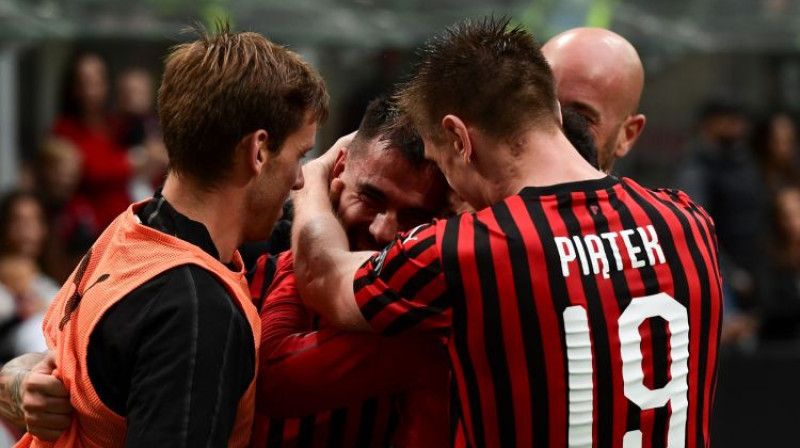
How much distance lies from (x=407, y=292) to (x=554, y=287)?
0.88ft

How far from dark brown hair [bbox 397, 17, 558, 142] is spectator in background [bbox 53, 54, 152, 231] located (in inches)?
149

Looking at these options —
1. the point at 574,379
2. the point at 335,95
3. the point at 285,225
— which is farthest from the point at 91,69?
the point at 574,379

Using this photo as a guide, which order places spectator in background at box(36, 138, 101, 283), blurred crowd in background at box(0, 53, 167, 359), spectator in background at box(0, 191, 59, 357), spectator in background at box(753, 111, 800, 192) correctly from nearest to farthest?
spectator in background at box(0, 191, 59, 357)
blurred crowd in background at box(0, 53, 167, 359)
spectator in background at box(36, 138, 101, 283)
spectator in background at box(753, 111, 800, 192)

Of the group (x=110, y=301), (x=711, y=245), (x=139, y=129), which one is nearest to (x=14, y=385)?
(x=110, y=301)

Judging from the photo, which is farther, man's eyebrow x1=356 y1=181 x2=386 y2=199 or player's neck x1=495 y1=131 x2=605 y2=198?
man's eyebrow x1=356 y1=181 x2=386 y2=199

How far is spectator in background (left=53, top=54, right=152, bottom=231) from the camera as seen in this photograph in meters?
6.02

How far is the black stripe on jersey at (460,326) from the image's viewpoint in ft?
7.43

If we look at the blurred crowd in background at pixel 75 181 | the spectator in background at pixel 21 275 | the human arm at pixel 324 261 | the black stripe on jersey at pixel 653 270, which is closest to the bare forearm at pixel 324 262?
the human arm at pixel 324 261

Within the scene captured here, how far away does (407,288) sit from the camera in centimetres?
229

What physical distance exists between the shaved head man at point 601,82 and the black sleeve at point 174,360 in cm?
132

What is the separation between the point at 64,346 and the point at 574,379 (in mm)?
922

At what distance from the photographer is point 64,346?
7.38ft

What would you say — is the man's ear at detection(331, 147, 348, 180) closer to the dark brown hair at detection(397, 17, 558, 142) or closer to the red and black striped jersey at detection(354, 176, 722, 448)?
the dark brown hair at detection(397, 17, 558, 142)

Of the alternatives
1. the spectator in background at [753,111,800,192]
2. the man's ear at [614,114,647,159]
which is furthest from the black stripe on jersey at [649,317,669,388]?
the spectator in background at [753,111,800,192]
